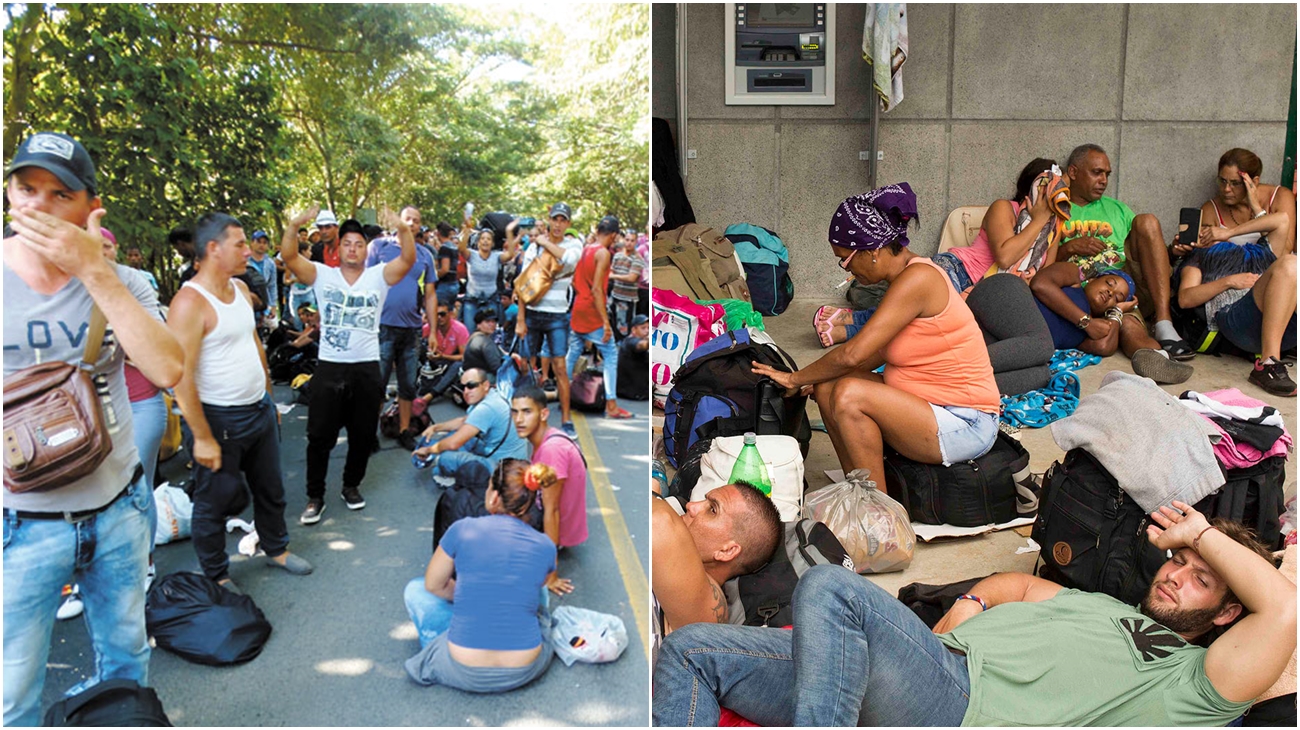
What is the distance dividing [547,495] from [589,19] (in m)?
1.61

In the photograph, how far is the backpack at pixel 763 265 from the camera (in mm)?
6148

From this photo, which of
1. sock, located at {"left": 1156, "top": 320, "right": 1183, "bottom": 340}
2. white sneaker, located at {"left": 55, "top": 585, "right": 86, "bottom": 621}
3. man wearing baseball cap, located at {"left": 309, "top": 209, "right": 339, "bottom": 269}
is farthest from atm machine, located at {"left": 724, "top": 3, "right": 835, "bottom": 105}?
white sneaker, located at {"left": 55, "top": 585, "right": 86, "bottom": 621}

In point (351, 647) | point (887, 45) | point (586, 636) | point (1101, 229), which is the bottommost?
point (586, 636)

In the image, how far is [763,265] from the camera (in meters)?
6.14

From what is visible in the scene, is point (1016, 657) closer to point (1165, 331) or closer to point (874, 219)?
point (874, 219)

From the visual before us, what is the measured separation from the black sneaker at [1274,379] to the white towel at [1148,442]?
2380 mm

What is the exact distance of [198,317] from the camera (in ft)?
8.22

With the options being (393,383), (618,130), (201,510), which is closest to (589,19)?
(618,130)

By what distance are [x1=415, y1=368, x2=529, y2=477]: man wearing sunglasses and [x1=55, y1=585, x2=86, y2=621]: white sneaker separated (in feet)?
3.63

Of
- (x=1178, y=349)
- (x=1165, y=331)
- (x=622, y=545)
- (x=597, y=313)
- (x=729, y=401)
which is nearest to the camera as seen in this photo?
(x=729, y=401)

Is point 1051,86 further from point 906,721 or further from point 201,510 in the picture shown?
point 201,510

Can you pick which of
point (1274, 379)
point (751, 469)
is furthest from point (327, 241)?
point (1274, 379)

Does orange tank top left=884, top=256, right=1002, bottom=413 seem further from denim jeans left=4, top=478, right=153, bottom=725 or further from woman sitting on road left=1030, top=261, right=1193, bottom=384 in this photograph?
denim jeans left=4, top=478, right=153, bottom=725

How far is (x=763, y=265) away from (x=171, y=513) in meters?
A: 4.22
